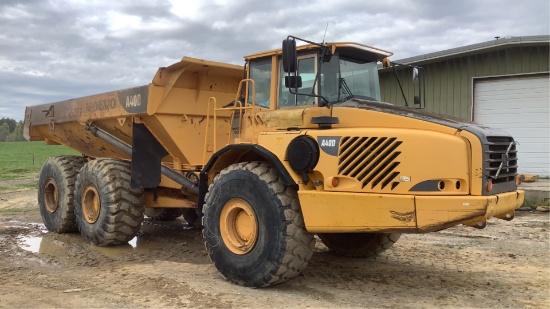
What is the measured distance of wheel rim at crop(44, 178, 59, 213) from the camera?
9404 mm

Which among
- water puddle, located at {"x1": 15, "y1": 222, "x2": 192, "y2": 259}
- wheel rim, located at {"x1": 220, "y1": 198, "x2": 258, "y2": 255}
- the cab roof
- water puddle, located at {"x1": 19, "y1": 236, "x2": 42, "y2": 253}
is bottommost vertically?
water puddle, located at {"x1": 19, "y1": 236, "x2": 42, "y2": 253}

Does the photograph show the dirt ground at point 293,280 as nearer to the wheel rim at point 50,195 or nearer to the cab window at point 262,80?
the wheel rim at point 50,195

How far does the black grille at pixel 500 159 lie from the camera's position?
4.63 m

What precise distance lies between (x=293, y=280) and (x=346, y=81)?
2260mm

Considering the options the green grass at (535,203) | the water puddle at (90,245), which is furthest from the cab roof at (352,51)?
the green grass at (535,203)

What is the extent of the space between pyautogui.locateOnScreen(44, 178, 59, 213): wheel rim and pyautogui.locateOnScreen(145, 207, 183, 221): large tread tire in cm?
173

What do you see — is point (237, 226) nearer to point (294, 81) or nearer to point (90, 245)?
point (294, 81)

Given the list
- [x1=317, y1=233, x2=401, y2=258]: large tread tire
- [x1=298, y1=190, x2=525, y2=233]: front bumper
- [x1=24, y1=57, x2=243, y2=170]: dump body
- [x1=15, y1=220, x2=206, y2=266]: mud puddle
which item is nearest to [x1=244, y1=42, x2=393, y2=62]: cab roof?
[x1=24, y1=57, x2=243, y2=170]: dump body

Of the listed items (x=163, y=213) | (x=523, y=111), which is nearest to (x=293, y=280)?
(x=163, y=213)

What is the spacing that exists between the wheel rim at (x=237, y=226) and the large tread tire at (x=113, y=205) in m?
2.60

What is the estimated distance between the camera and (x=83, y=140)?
953 cm

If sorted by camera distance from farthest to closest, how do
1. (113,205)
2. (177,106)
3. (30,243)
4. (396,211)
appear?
(30,243) < (113,205) < (177,106) < (396,211)

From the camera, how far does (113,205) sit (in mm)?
7633

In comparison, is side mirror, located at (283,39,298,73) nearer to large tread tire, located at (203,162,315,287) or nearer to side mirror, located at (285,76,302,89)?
side mirror, located at (285,76,302,89)
